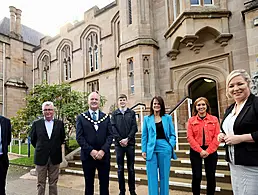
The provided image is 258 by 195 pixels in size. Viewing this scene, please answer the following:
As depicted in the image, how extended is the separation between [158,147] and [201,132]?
30.0 inches

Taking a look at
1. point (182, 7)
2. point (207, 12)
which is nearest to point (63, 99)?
point (182, 7)

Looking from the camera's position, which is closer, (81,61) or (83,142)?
(83,142)

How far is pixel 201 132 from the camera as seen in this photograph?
3432 millimetres

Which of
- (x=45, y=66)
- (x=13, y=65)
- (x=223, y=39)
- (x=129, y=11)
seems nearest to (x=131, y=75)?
(x=129, y=11)

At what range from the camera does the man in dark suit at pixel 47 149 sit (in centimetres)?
345

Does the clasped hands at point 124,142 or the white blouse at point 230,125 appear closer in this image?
the white blouse at point 230,125

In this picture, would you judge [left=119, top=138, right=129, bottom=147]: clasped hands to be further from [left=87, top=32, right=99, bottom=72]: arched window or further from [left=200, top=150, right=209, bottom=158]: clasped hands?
[left=87, top=32, right=99, bottom=72]: arched window

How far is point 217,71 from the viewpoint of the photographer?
7.86 m

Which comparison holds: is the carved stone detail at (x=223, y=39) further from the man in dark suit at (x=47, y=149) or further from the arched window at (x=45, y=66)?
the arched window at (x=45, y=66)

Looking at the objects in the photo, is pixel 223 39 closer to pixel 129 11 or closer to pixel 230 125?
pixel 129 11

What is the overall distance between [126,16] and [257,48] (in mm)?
5626

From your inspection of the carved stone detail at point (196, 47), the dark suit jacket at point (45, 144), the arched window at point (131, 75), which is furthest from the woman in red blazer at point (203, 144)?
the arched window at point (131, 75)

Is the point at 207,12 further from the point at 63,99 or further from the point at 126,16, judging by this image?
the point at 63,99

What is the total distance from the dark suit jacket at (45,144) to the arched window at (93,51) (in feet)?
35.6
